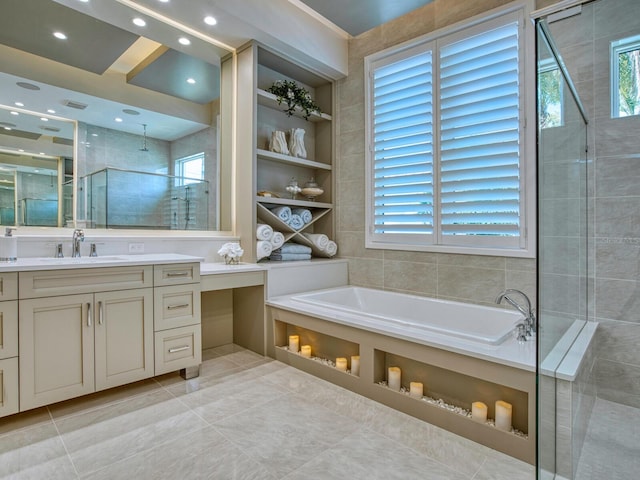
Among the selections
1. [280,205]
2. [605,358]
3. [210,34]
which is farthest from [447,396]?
[210,34]

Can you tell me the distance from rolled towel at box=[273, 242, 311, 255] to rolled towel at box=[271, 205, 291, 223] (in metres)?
0.26

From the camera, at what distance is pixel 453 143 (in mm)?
2934

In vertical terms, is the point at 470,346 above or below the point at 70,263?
below

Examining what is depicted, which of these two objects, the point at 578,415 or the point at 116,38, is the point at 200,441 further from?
the point at 116,38

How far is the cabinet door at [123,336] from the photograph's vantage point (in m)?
2.12

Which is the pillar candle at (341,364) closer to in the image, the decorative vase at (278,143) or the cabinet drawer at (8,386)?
the cabinet drawer at (8,386)

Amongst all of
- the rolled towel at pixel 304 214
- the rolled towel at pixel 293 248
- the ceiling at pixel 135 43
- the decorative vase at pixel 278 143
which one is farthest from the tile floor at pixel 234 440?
the decorative vase at pixel 278 143

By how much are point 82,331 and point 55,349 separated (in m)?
0.15

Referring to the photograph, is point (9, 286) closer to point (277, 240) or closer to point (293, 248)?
point (277, 240)

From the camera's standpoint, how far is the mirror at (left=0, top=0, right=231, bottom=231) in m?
2.31

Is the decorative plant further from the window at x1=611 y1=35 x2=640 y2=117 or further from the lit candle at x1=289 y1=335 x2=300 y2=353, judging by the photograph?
the window at x1=611 y1=35 x2=640 y2=117

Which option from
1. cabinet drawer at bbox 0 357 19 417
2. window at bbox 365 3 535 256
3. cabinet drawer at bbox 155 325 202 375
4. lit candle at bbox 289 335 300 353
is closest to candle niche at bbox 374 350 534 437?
lit candle at bbox 289 335 300 353

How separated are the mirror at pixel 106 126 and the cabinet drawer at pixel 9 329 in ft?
2.37

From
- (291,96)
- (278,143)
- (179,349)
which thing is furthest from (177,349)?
(291,96)
